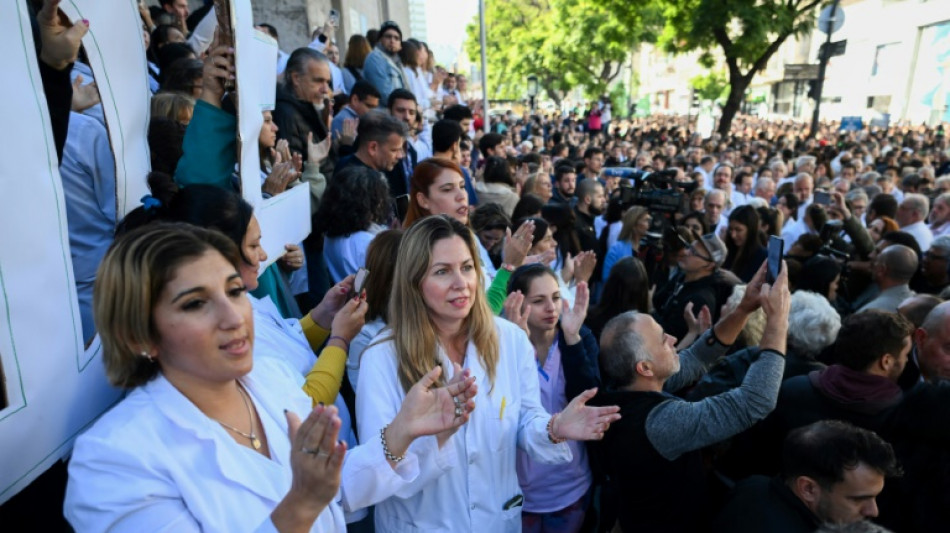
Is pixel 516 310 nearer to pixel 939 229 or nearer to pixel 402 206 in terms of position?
pixel 402 206

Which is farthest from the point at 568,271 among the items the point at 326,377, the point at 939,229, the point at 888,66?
the point at 888,66

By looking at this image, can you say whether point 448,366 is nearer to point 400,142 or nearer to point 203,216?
point 203,216

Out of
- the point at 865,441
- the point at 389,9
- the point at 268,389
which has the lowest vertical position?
the point at 865,441

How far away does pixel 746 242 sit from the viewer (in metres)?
5.16

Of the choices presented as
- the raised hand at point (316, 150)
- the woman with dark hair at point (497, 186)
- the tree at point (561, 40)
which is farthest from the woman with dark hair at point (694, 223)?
the tree at point (561, 40)

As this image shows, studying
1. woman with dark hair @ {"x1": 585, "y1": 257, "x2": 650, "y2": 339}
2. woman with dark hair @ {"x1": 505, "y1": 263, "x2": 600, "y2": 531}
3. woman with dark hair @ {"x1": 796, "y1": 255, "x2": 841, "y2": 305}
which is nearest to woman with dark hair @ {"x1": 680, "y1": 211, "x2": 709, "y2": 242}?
woman with dark hair @ {"x1": 796, "y1": 255, "x2": 841, "y2": 305}

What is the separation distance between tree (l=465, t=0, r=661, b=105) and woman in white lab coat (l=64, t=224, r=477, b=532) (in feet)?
69.1

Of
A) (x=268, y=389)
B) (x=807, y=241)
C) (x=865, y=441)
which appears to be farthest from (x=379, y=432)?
(x=807, y=241)

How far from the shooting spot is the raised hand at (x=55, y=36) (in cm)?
163

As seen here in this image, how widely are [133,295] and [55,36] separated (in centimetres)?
82

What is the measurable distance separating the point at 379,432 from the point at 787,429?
180cm

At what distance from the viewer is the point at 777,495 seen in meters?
2.14

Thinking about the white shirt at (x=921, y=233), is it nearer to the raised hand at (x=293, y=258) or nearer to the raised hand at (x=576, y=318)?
the raised hand at (x=576, y=318)

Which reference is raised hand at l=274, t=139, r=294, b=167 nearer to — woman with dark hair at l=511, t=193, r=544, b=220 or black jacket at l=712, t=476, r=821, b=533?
woman with dark hair at l=511, t=193, r=544, b=220
